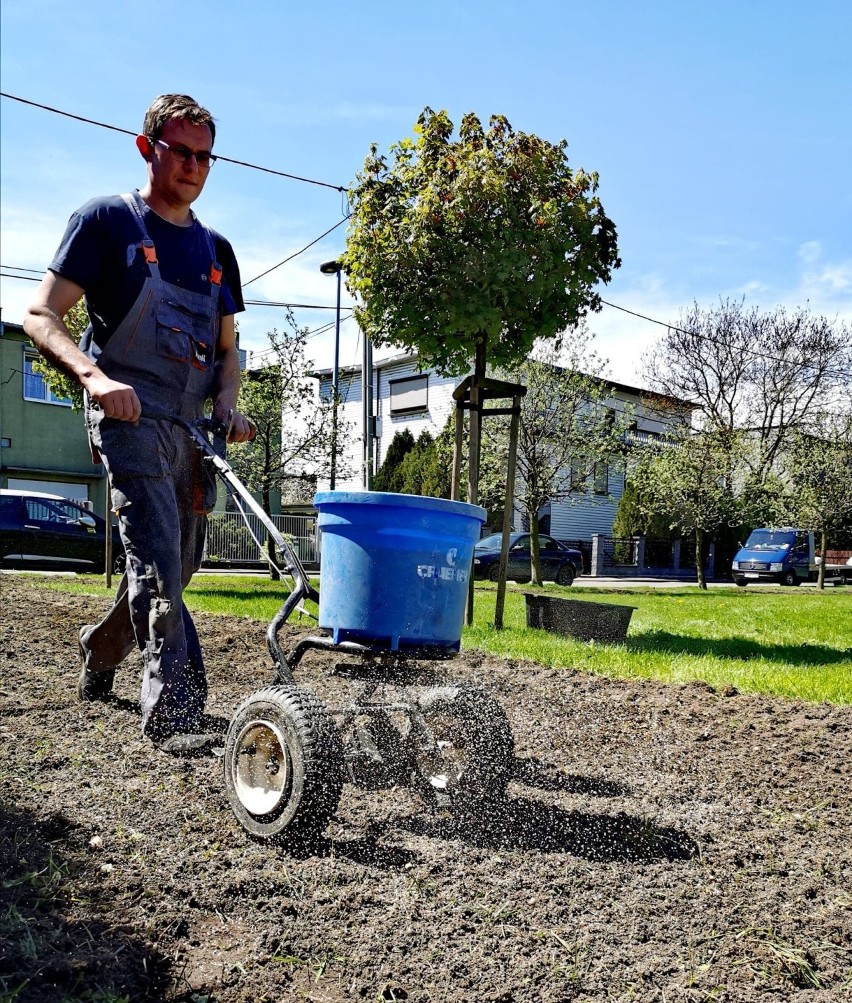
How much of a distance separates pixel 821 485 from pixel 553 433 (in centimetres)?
1122

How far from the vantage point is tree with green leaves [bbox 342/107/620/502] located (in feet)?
23.4

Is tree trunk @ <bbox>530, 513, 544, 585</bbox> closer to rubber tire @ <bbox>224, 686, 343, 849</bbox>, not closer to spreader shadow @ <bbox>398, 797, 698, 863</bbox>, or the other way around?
spreader shadow @ <bbox>398, 797, 698, 863</bbox>

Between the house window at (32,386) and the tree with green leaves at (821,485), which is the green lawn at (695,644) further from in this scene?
the tree with green leaves at (821,485)

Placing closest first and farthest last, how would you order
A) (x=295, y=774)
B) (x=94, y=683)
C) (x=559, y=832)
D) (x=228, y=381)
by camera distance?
(x=295, y=774), (x=559, y=832), (x=228, y=381), (x=94, y=683)

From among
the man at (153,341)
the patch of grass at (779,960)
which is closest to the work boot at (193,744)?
the man at (153,341)

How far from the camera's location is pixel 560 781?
11.4 feet

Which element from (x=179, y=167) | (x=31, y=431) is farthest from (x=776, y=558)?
(x=179, y=167)

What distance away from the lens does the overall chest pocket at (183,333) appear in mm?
3305

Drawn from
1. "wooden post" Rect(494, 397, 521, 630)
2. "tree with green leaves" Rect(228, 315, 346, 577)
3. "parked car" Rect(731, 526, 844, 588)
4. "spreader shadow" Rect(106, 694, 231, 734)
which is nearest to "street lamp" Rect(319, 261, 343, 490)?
"tree with green leaves" Rect(228, 315, 346, 577)

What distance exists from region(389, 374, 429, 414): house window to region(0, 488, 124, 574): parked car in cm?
1647

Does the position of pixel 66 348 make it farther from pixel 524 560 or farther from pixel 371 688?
pixel 524 560

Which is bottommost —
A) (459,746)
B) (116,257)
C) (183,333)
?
(459,746)

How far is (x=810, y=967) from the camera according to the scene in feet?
6.79

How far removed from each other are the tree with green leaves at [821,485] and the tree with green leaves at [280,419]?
16.5 m
